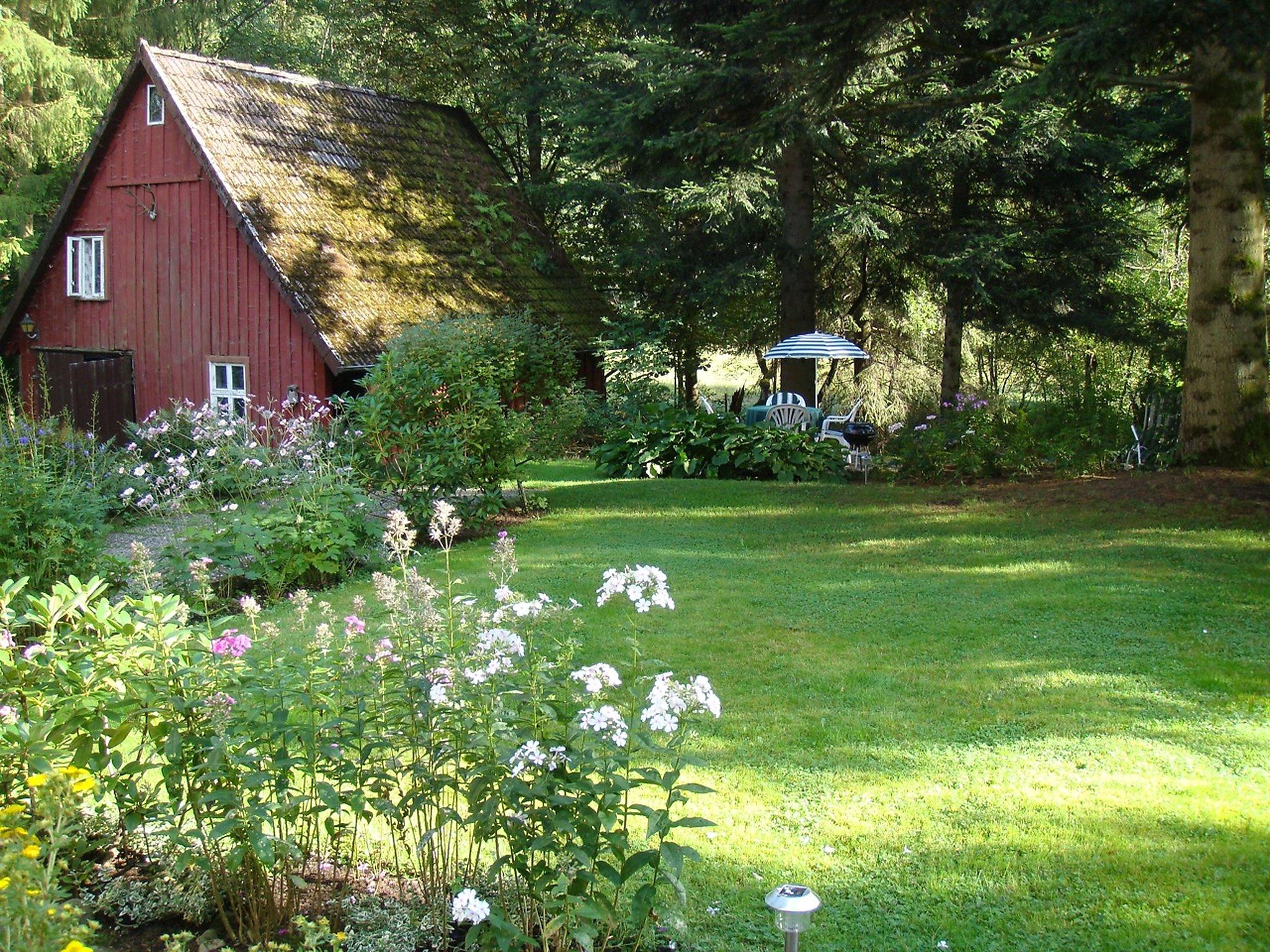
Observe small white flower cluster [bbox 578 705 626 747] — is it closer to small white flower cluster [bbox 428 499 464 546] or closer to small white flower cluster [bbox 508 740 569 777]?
small white flower cluster [bbox 508 740 569 777]

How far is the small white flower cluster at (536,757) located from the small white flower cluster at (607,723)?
0.10 m

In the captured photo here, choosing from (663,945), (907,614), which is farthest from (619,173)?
(663,945)

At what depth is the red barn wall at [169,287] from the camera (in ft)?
51.3

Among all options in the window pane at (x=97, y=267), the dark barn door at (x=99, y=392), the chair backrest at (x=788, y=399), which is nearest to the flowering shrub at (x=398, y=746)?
the chair backrest at (x=788, y=399)

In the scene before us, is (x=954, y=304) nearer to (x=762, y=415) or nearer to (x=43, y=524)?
(x=762, y=415)

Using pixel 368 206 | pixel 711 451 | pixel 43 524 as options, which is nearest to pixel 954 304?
pixel 711 451

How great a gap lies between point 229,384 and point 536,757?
14848 millimetres

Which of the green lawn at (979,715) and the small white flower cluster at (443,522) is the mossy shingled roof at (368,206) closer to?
the green lawn at (979,715)

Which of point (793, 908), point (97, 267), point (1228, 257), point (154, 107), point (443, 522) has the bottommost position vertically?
point (793, 908)

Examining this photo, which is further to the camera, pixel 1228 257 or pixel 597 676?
pixel 1228 257

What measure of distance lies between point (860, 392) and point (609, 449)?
964cm

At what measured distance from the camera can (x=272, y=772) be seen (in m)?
3.31

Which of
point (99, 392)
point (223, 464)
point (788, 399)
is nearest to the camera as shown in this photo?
point (223, 464)

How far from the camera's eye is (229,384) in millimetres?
16406
